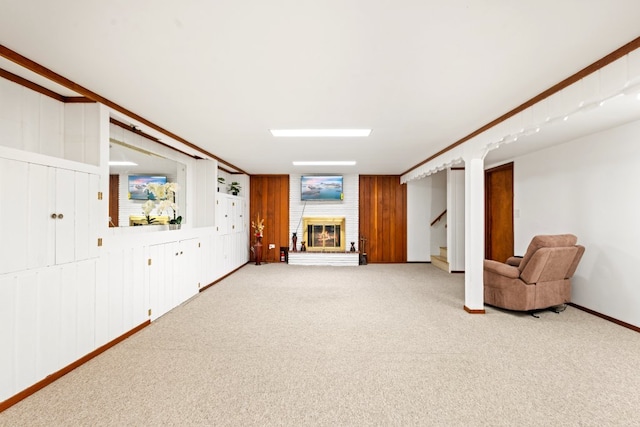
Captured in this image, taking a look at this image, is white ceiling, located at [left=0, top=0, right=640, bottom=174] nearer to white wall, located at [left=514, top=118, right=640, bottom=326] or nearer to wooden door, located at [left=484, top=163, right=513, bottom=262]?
white wall, located at [left=514, top=118, right=640, bottom=326]

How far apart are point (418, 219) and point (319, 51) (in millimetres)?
6838

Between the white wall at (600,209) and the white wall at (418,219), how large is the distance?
3139mm

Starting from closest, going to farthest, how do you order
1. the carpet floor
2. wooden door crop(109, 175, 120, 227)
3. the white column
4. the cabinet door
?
1. the carpet floor
2. the cabinet door
3. wooden door crop(109, 175, 120, 227)
4. the white column

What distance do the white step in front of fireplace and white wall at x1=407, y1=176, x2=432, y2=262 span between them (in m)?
1.70

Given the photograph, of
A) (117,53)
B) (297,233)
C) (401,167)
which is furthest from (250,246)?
(117,53)

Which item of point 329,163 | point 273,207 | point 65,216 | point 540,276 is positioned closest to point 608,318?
point 540,276

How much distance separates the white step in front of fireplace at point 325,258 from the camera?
297 inches

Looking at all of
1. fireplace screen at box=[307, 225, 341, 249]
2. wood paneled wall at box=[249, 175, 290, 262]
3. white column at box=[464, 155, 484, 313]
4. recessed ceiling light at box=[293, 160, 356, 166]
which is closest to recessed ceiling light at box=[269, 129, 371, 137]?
white column at box=[464, 155, 484, 313]

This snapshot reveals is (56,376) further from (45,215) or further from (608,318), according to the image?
(608,318)

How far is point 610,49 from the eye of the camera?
6.36ft

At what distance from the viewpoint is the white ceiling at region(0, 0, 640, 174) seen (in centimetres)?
157

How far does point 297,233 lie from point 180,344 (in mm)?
5261

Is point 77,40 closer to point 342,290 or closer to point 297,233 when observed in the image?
point 342,290

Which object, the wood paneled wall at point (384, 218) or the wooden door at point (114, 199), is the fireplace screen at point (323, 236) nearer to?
the wood paneled wall at point (384, 218)
